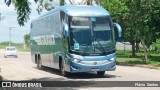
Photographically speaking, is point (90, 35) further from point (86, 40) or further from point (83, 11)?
point (83, 11)

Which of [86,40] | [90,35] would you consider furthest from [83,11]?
[86,40]

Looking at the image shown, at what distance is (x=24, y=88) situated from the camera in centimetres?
1472

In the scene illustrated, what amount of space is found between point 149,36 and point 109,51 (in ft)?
50.6

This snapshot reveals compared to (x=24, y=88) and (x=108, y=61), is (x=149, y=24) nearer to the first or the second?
(x=108, y=61)

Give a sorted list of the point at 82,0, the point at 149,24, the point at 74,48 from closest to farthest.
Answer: the point at 74,48
the point at 149,24
the point at 82,0

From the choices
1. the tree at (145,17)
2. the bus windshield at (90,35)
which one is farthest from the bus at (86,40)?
the tree at (145,17)

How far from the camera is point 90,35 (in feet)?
68.3

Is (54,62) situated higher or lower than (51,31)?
lower

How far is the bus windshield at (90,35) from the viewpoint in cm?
2075

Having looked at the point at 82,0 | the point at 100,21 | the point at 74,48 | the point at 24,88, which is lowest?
the point at 24,88

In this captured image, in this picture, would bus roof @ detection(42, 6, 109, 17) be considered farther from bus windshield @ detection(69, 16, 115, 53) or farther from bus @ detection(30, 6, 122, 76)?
bus windshield @ detection(69, 16, 115, 53)

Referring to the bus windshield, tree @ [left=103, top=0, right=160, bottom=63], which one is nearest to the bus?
the bus windshield

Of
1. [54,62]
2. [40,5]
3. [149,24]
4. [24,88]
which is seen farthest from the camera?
[149,24]

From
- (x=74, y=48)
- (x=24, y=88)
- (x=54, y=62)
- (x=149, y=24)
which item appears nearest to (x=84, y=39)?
(x=74, y=48)
